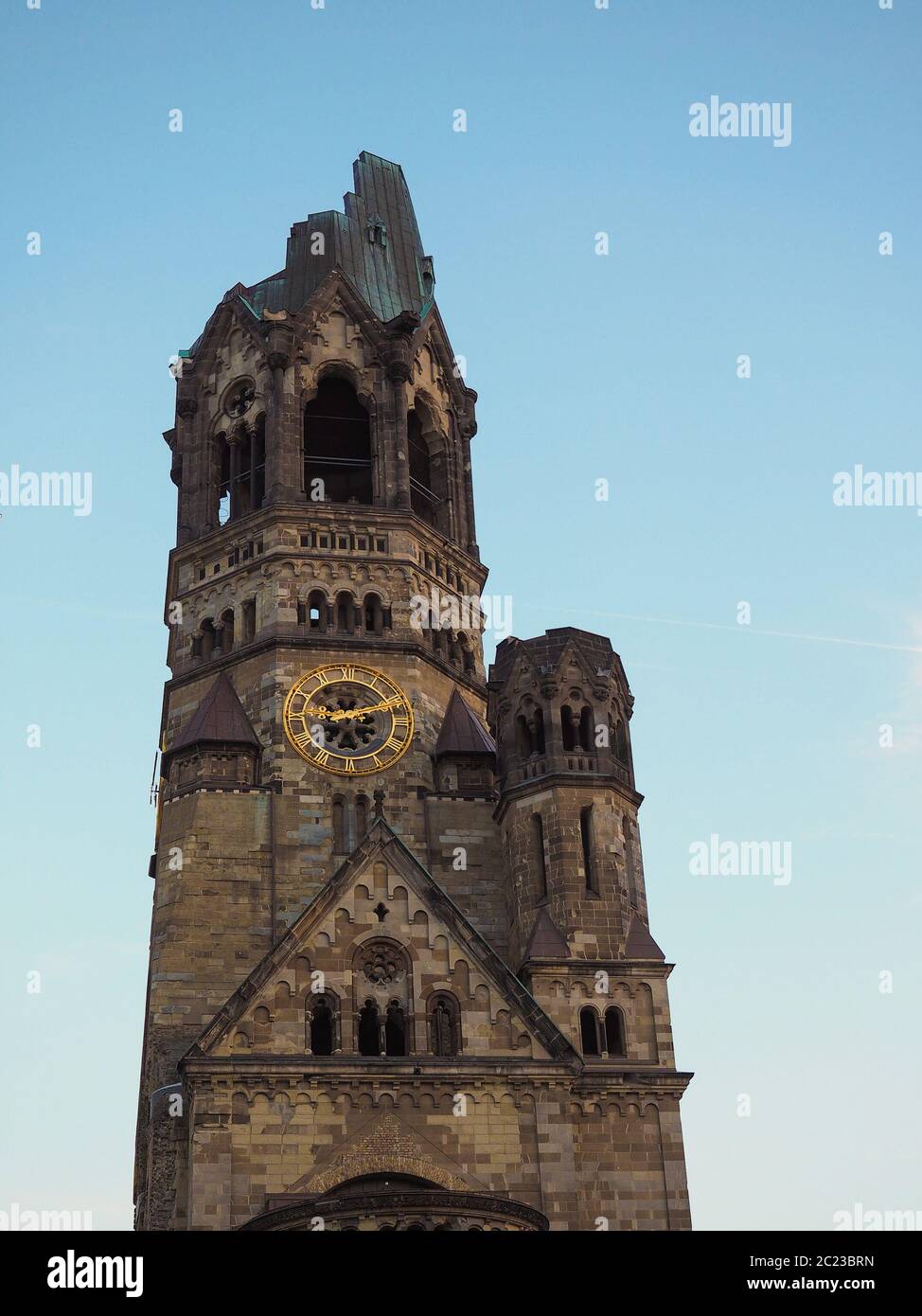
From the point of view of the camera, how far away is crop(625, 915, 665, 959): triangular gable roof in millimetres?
47969

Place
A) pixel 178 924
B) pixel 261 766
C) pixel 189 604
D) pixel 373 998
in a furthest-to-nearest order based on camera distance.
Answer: pixel 189 604
pixel 261 766
pixel 178 924
pixel 373 998

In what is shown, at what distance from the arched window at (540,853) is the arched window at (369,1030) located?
20.1 feet

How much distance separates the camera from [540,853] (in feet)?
164

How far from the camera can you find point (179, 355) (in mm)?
63688

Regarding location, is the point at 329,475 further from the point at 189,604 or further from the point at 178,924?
the point at 178,924

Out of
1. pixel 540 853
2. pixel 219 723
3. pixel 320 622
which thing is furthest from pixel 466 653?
pixel 540 853

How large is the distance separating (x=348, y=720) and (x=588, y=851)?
882cm

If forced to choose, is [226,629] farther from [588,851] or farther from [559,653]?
[588,851]

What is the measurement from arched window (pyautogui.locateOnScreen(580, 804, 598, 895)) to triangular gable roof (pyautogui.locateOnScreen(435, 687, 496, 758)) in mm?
5305

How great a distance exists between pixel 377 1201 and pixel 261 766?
16.2 m

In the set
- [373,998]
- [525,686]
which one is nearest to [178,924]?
[373,998]

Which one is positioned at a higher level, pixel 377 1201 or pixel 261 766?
pixel 261 766

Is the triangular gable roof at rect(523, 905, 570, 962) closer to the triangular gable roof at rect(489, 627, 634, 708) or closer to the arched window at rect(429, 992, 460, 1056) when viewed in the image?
the arched window at rect(429, 992, 460, 1056)

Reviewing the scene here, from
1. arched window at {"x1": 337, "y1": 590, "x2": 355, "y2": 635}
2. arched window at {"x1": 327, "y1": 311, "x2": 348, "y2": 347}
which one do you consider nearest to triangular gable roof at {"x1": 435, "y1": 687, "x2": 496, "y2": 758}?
arched window at {"x1": 337, "y1": 590, "x2": 355, "y2": 635}
